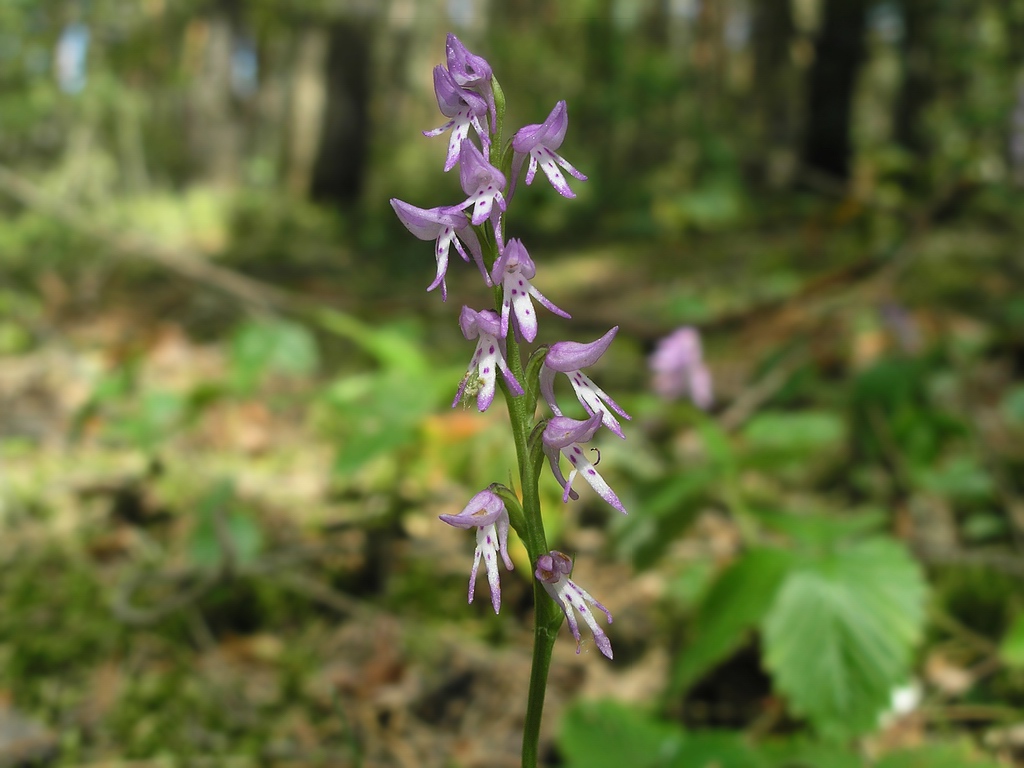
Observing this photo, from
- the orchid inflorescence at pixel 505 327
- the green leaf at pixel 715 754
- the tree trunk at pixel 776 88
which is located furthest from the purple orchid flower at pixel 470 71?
the tree trunk at pixel 776 88

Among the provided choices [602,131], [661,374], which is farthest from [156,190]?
[661,374]

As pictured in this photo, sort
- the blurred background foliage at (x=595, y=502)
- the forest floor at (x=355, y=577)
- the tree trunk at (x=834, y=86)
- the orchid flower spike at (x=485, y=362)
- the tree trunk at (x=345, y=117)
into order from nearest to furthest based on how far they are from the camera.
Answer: the orchid flower spike at (x=485, y=362) → the blurred background foliage at (x=595, y=502) → the forest floor at (x=355, y=577) → the tree trunk at (x=834, y=86) → the tree trunk at (x=345, y=117)

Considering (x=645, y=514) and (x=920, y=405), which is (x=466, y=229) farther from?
(x=920, y=405)

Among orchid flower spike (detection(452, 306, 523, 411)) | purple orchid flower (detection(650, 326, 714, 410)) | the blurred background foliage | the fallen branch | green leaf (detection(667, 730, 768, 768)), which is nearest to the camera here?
orchid flower spike (detection(452, 306, 523, 411))

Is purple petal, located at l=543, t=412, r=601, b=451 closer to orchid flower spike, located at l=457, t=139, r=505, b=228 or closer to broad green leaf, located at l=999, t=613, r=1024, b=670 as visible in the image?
orchid flower spike, located at l=457, t=139, r=505, b=228

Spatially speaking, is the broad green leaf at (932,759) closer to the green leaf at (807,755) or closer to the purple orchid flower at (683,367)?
the green leaf at (807,755)

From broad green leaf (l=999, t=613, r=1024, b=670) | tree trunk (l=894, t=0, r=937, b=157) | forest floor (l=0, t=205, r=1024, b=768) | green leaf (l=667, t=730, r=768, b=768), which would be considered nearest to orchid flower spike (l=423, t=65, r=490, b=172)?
forest floor (l=0, t=205, r=1024, b=768)
